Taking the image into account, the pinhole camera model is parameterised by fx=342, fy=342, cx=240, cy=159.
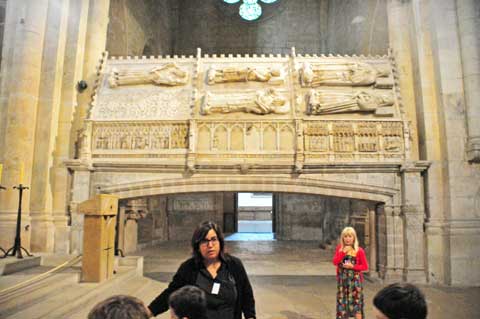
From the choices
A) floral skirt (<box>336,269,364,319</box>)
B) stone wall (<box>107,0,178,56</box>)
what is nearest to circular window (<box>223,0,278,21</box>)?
stone wall (<box>107,0,178,56</box>)

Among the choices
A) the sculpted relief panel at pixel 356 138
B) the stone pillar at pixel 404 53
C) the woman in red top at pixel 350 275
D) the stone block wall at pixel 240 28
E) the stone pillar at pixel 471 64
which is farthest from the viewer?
the stone block wall at pixel 240 28

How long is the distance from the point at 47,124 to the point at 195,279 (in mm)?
5997

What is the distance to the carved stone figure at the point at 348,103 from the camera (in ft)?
21.9

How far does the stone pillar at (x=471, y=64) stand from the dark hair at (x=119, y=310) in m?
6.61

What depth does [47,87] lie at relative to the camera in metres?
6.82

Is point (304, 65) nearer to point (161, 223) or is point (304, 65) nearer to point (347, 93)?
point (347, 93)

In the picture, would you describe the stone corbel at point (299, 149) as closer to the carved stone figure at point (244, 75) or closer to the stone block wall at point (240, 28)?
the carved stone figure at point (244, 75)

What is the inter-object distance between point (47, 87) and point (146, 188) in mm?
2864

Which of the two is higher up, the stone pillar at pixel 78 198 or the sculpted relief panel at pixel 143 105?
the sculpted relief panel at pixel 143 105

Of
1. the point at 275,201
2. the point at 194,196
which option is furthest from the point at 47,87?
the point at 275,201

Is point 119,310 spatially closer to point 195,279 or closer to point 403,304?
point 195,279

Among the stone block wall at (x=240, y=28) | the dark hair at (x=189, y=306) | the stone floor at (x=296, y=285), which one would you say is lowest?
the stone floor at (x=296, y=285)

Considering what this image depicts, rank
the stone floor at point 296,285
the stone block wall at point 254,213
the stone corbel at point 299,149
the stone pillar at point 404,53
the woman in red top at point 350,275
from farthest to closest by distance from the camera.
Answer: the stone block wall at point 254,213, the stone pillar at point 404,53, the stone corbel at point 299,149, the stone floor at point 296,285, the woman in red top at point 350,275

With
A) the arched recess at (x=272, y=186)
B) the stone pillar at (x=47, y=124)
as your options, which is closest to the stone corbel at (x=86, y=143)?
the stone pillar at (x=47, y=124)
